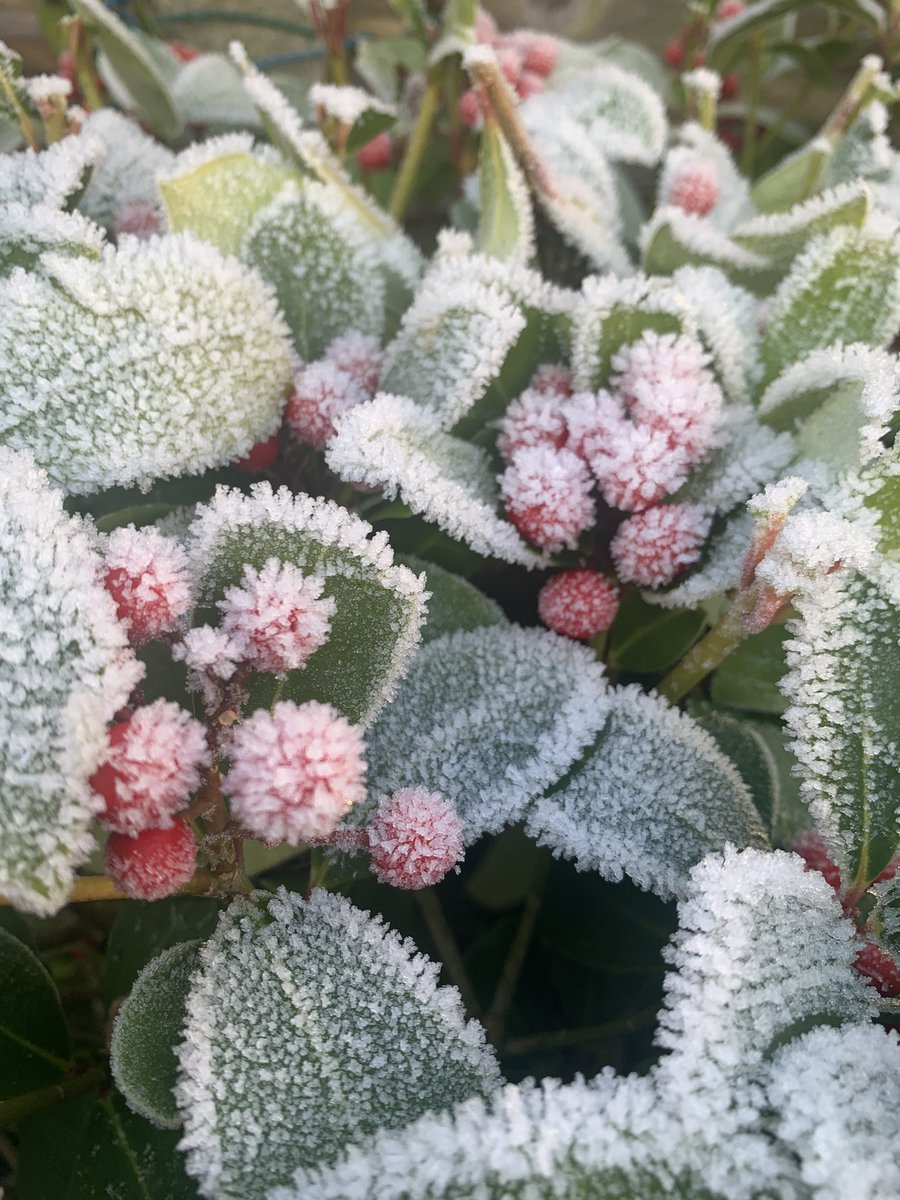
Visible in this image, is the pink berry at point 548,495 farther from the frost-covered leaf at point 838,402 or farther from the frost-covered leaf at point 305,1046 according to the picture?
the frost-covered leaf at point 305,1046

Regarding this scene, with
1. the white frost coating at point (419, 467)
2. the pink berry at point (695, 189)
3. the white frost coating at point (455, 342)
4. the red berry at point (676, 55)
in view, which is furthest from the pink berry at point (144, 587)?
the red berry at point (676, 55)

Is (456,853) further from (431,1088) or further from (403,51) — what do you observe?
(403,51)

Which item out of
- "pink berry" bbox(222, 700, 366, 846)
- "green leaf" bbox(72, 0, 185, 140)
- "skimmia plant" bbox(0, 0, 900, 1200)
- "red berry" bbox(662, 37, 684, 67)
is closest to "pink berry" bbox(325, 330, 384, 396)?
"skimmia plant" bbox(0, 0, 900, 1200)

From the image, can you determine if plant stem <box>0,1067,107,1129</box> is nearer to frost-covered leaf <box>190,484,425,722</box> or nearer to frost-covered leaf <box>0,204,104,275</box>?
frost-covered leaf <box>190,484,425,722</box>

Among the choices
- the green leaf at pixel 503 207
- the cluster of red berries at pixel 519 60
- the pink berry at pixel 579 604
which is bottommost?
the pink berry at pixel 579 604

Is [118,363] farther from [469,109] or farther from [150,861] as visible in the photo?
[469,109]
